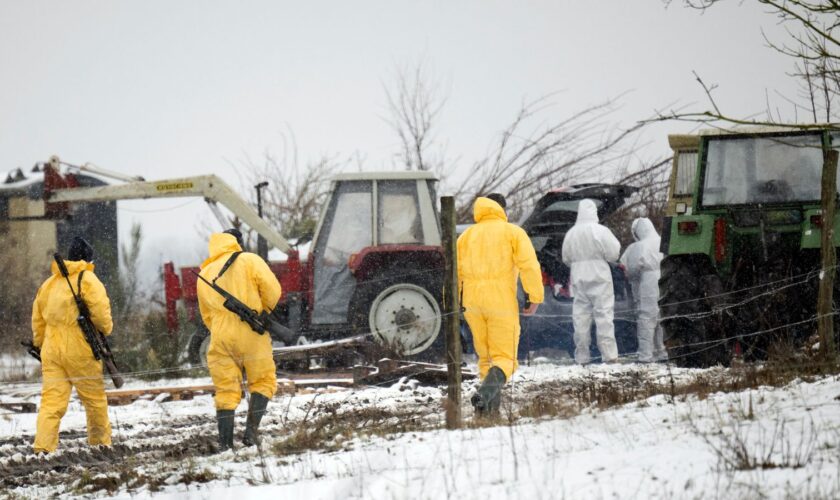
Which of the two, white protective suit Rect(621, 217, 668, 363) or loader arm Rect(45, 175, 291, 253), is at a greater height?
loader arm Rect(45, 175, 291, 253)

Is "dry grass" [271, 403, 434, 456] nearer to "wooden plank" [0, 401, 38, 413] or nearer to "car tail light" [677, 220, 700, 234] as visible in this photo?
"car tail light" [677, 220, 700, 234]

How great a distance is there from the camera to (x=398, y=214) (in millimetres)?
12250

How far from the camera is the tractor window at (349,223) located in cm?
1225

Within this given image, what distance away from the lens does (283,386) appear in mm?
10953

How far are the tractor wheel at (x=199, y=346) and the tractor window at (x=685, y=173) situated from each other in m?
5.65

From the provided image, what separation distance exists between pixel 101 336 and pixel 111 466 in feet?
5.15

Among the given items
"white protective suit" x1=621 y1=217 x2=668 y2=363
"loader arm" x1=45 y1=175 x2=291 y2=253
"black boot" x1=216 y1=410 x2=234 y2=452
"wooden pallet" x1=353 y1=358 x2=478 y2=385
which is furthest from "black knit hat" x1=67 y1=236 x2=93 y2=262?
"white protective suit" x1=621 y1=217 x2=668 y2=363

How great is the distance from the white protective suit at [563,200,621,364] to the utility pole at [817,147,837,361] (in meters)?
3.97

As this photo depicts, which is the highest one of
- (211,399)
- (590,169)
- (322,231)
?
(590,169)

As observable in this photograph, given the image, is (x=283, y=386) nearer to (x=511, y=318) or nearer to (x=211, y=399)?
(x=211, y=399)

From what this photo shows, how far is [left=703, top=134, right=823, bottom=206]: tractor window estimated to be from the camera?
32.1 ft

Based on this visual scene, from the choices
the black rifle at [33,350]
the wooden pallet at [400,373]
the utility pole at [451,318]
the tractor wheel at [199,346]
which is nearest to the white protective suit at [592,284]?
the wooden pallet at [400,373]

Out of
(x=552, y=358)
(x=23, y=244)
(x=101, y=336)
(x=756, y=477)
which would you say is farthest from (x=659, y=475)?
(x=23, y=244)

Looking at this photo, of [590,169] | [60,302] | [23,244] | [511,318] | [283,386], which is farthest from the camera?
[23,244]
